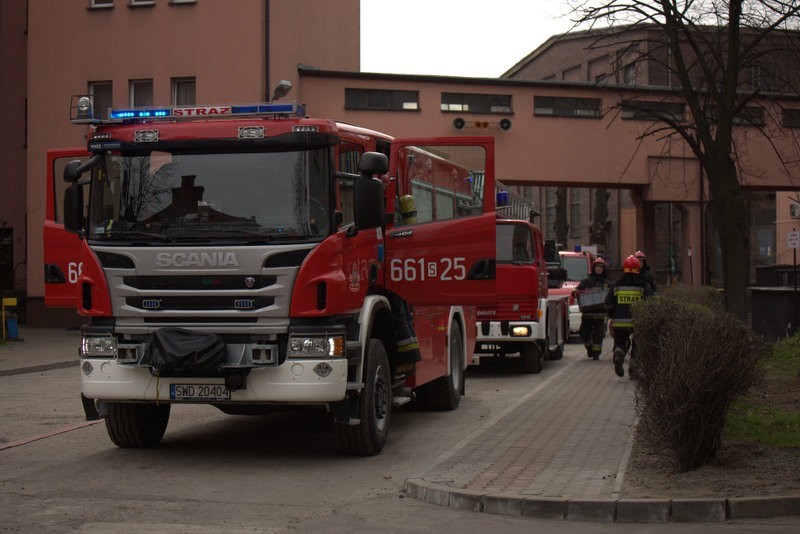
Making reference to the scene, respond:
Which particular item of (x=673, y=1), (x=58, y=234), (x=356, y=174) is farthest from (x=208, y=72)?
(x=356, y=174)

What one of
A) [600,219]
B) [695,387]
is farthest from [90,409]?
[600,219]

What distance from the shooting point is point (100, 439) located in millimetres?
11109

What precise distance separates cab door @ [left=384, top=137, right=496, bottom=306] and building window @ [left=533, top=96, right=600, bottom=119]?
989 inches

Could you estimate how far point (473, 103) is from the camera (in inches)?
1393

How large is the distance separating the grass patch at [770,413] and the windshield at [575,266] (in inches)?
663

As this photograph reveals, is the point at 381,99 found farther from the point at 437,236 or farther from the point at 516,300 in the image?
the point at 437,236

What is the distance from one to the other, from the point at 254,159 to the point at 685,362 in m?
3.97

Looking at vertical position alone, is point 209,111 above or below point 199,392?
above

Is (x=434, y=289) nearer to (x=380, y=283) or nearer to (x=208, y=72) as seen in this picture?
(x=380, y=283)

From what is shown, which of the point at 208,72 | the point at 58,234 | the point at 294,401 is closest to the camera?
the point at 294,401

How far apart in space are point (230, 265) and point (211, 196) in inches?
27.1

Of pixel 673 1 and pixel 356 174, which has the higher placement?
pixel 673 1

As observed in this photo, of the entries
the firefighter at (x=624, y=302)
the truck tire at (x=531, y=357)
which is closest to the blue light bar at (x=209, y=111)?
the firefighter at (x=624, y=302)

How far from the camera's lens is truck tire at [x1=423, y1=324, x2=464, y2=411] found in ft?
43.8
